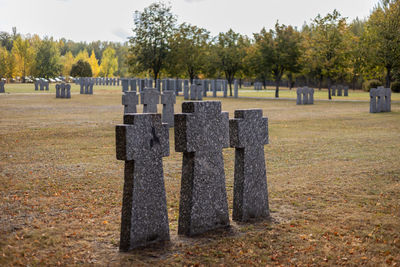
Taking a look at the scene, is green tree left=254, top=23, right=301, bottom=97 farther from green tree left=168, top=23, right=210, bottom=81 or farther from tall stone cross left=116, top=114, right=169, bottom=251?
tall stone cross left=116, top=114, right=169, bottom=251

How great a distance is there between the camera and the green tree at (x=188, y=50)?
174 feet

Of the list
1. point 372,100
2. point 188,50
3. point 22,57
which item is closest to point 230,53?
point 188,50

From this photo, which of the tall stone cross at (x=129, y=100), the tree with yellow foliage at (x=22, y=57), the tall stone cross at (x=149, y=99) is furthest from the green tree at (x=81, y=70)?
the tall stone cross at (x=149, y=99)

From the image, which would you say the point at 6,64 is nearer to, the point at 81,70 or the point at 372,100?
the point at 81,70

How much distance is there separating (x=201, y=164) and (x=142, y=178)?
713 mm

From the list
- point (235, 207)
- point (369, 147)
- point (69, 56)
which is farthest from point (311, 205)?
point (69, 56)

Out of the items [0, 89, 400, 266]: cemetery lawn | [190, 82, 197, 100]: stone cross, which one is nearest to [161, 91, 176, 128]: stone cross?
[0, 89, 400, 266]: cemetery lawn

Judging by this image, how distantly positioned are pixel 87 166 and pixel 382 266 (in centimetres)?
668

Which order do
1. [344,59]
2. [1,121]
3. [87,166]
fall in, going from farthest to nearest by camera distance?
1. [344,59]
2. [1,121]
3. [87,166]

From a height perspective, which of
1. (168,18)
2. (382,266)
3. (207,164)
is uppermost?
(168,18)

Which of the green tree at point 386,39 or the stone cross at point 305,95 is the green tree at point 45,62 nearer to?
the stone cross at point 305,95

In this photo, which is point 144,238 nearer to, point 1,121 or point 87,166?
point 87,166

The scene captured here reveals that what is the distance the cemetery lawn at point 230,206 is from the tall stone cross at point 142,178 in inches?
8.2

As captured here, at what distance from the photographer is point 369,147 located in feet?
41.2
